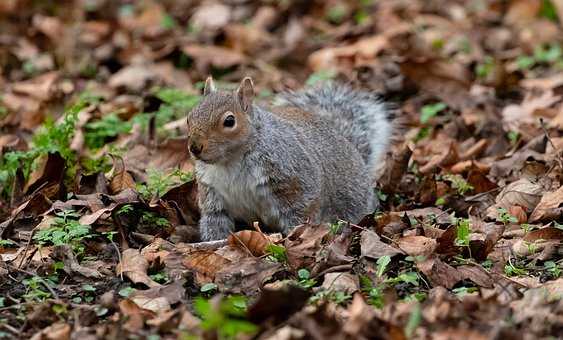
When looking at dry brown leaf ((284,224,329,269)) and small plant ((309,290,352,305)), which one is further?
dry brown leaf ((284,224,329,269))

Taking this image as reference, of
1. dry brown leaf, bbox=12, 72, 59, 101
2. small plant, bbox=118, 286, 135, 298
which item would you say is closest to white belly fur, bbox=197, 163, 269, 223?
small plant, bbox=118, 286, 135, 298

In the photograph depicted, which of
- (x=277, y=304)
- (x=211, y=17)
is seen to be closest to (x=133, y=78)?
(x=211, y=17)

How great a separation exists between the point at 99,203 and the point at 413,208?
5.93 feet

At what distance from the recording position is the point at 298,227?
5000mm

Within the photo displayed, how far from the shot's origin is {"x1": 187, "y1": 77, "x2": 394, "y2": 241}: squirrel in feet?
16.4

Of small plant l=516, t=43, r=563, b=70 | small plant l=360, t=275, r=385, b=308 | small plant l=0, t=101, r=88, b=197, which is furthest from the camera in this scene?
small plant l=516, t=43, r=563, b=70

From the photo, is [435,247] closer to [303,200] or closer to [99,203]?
[303,200]

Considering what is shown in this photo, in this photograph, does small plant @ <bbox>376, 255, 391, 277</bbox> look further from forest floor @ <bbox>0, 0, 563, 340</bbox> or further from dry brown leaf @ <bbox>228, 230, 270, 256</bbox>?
dry brown leaf @ <bbox>228, 230, 270, 256</bbox>

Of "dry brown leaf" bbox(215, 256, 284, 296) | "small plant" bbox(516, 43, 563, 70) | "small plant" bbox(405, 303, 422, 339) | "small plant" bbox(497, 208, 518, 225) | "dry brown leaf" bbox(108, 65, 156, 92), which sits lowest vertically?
"small plant" bbox(516, 43, 563, 70)

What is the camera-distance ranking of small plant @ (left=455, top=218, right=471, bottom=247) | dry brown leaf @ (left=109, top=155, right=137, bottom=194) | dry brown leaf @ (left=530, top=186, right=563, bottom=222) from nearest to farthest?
small plant @ (left=455, top=218, right=471, bottom=247)
dry brown leaf @ (left=530, top=186, right=563, bottom=222)
dry brown leaf @ (left=109, top=155, right=137, bottom=194)

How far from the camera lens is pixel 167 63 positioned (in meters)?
8.77

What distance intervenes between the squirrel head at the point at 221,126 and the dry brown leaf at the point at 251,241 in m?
0.42

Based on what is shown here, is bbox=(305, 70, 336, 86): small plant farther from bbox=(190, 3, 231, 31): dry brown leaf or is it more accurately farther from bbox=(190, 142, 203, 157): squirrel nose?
bbox=(190, 142, 203, 157): squirrel nose

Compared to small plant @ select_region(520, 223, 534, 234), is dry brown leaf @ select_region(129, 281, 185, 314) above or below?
above
